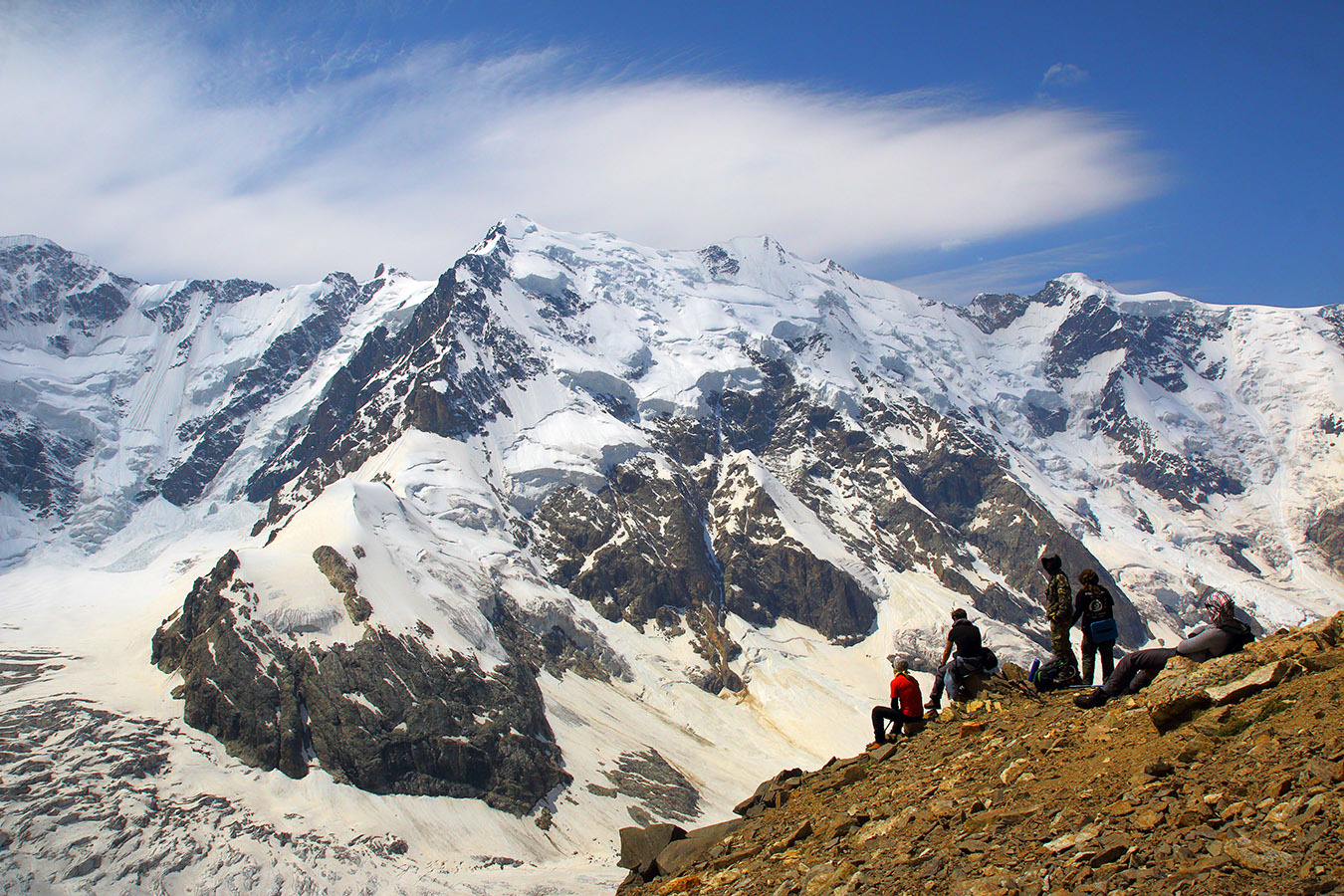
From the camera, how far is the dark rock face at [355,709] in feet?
431

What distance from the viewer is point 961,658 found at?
21.8 meters

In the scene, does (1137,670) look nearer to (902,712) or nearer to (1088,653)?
(1088,653)

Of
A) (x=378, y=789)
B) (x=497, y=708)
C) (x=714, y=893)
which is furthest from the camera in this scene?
(x=497, y=708)

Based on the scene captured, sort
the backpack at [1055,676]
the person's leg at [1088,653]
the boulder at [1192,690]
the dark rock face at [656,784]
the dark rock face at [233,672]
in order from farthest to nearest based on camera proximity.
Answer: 1. the dark rock face at [656,784]
2. the dark rock face at [233,672]
3. the backpack at [1055,676]
4. the person's leg at [1088,653]
5. the boulder at [1192,690]

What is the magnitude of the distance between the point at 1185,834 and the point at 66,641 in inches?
8053

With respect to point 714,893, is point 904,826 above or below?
above

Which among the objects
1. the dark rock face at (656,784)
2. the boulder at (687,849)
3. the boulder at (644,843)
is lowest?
the dark rock face at (656,784)

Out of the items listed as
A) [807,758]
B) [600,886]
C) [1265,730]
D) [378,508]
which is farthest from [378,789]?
[1265,730]

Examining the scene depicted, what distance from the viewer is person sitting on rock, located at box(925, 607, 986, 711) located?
847 inches

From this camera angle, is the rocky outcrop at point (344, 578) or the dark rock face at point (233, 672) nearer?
the dark rock face at point (233, 672)

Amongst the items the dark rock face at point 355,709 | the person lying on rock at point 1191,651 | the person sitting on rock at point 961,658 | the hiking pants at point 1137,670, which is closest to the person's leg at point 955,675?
the person sitting on rock at point 961,658

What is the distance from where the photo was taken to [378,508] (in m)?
198

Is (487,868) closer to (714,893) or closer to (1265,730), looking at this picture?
(714,893)

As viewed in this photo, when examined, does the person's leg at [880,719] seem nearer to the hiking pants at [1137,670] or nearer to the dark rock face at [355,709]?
the hiking pants at [1137,670]
